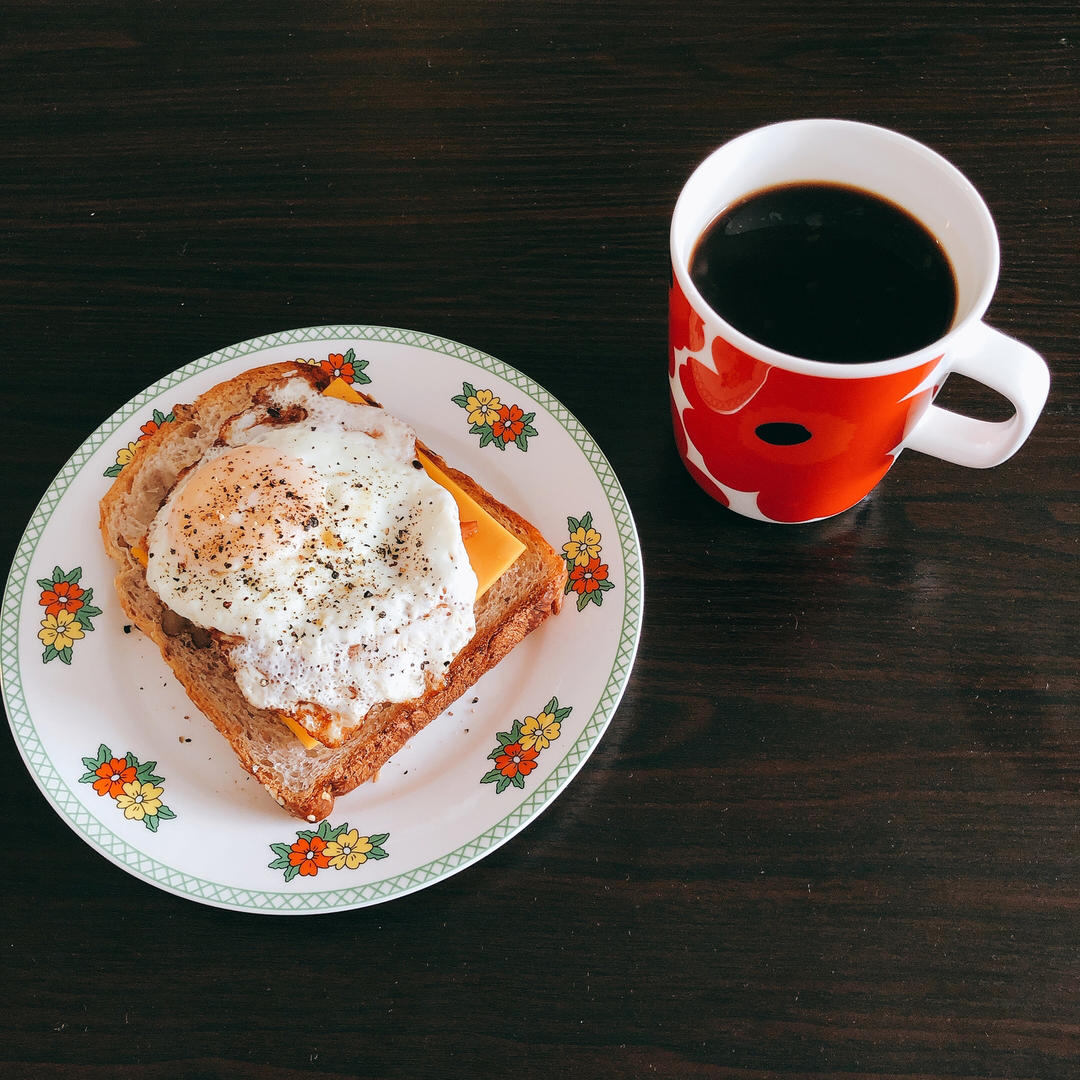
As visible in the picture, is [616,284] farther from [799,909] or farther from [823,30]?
[799,909]

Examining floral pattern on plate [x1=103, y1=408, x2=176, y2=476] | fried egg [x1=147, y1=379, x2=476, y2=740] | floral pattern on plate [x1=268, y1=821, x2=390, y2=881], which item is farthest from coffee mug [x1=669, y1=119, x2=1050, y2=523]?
floral pattern on plate [x1=103, y1=408, x2=176, y2=476]

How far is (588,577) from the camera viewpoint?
1.83 metres

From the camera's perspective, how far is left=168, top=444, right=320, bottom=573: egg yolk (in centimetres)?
174

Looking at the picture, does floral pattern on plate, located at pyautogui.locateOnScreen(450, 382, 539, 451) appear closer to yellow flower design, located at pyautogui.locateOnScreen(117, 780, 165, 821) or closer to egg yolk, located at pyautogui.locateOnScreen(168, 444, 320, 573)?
egg yolk, located at pyautogui.locateOnScreen(168, 444, 320, 573)

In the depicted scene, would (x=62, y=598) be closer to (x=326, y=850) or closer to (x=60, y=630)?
(x=60, y=630)

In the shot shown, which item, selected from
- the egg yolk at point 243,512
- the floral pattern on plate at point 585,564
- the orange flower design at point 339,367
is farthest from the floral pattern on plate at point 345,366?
the floral pattern on plate at point 585,564

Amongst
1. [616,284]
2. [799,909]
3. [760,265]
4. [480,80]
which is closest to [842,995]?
[799,909]

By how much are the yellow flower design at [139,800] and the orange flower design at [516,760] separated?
0.60 metres

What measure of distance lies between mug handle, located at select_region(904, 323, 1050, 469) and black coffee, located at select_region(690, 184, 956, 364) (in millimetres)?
91

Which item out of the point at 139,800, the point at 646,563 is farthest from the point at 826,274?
the point at 139,800

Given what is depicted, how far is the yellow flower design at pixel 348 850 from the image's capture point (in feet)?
5.37

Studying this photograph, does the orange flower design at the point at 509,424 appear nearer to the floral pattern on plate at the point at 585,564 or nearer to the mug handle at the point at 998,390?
the floral pattern on plate at the point at 585,564

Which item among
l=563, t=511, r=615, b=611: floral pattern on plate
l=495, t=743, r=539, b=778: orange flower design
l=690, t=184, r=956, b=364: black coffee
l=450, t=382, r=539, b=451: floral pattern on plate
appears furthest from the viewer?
l=450, t=382, r=539, b=451: floral pattern on plate

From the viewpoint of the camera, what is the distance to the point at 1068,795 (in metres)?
1.72
